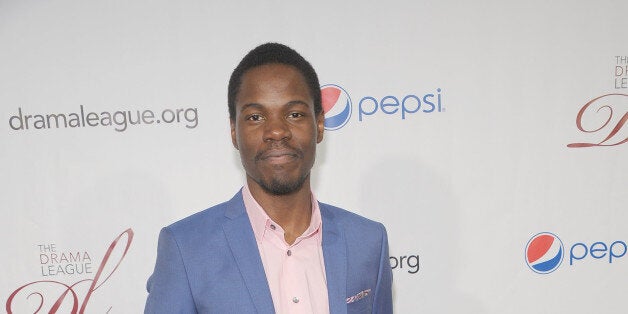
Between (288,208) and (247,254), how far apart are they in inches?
6.5

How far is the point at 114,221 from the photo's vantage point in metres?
2.00

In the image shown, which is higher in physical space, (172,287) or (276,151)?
Result: (276,151)

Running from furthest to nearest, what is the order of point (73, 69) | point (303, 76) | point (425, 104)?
point (425, 104)
point (73, 69)
point (303, 76)

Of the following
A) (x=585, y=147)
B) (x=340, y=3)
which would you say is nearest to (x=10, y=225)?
(x=340, y=3)

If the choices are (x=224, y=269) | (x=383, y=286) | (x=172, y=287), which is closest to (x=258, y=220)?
(x=224, y=269)

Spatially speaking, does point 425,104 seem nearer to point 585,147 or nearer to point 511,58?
point 511,58

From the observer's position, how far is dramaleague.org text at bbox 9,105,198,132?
75.9 inches

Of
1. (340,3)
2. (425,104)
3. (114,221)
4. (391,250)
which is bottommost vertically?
(391,250)

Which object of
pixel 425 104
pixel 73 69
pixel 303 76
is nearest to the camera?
pixel 303 76

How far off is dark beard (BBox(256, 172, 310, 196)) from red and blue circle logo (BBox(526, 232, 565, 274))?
1.44m

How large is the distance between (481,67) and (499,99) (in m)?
0.16

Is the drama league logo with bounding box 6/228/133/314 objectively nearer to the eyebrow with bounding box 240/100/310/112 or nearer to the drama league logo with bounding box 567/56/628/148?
the eyebrow with bounding box 240/100/310/112

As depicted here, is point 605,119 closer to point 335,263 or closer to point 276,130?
point 335,263

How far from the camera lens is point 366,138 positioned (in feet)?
6.72
